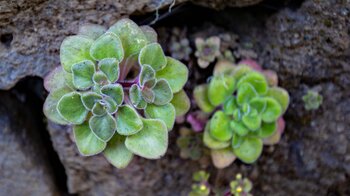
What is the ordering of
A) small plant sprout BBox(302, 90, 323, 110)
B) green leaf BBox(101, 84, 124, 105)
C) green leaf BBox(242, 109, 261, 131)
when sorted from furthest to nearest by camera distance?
small plant sprout BBox(302, 90, 323, 110)
green leaf BBox(242, 109, 261, 131)
green leaf BBox(101, 84, 124, 105)

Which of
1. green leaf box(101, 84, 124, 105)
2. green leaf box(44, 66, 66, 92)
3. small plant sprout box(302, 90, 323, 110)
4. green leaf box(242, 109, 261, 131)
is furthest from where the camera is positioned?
small plant sprout box(302, 90, 323, 110)

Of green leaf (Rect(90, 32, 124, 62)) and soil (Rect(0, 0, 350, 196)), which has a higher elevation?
green leaf (Rect(90, 32, 124, 62))

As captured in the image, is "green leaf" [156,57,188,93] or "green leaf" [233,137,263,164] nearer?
"green leaf" [156,57,188,93]

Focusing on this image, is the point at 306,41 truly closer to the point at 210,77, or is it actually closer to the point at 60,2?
the point at 210,77

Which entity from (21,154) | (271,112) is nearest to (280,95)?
(271,112)

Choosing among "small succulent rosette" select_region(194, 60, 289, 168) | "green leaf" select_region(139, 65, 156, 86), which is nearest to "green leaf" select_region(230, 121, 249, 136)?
"small succulent rosette" select_region(194, 60, 289, 168)

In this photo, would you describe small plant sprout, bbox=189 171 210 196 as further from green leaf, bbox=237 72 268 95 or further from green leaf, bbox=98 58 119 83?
green leaf, bbox=98 58 119 83

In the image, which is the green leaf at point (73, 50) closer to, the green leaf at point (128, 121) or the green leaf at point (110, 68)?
the green leaf at point (110, 68)

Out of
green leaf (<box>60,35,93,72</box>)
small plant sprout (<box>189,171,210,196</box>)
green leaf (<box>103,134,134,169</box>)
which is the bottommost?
small plant sprout (<box>189,171,210,196</box>)
